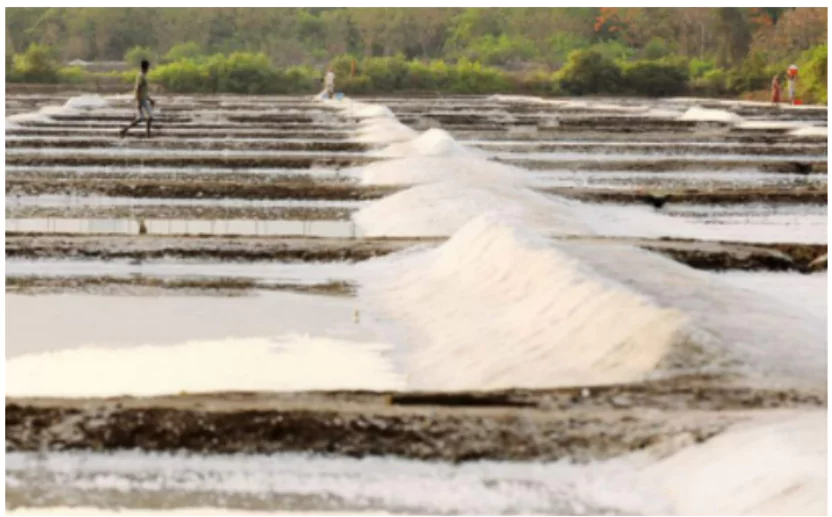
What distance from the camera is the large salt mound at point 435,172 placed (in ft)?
19.7

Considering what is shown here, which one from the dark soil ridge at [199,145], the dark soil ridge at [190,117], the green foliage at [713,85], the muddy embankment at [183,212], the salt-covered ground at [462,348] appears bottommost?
the salt-covered ground at [462,348]

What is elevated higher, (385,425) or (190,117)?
(190,117)

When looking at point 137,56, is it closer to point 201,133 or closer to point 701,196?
point 201,133

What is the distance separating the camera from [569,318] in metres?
2.77

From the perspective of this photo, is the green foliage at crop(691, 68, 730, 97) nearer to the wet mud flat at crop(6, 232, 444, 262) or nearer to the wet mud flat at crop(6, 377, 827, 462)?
the wet mud flat at crop(6, 232, 444, 262)

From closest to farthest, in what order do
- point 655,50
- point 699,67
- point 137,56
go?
point 699,67 < point 137,56 < point 655,50

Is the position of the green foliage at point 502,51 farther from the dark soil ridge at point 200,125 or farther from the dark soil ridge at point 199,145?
the dark soil ridge at point 199,145

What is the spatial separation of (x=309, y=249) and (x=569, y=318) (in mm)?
1314

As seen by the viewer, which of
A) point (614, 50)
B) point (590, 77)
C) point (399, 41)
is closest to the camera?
point (590, 77)

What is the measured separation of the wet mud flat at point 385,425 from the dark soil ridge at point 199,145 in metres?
6.50

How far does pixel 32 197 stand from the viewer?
18.8ft

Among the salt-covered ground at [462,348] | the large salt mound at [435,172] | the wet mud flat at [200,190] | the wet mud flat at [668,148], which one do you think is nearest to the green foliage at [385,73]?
the wet mud flat at [668,148]

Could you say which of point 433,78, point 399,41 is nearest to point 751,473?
point 433,78

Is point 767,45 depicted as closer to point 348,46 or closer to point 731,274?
point 348,46
